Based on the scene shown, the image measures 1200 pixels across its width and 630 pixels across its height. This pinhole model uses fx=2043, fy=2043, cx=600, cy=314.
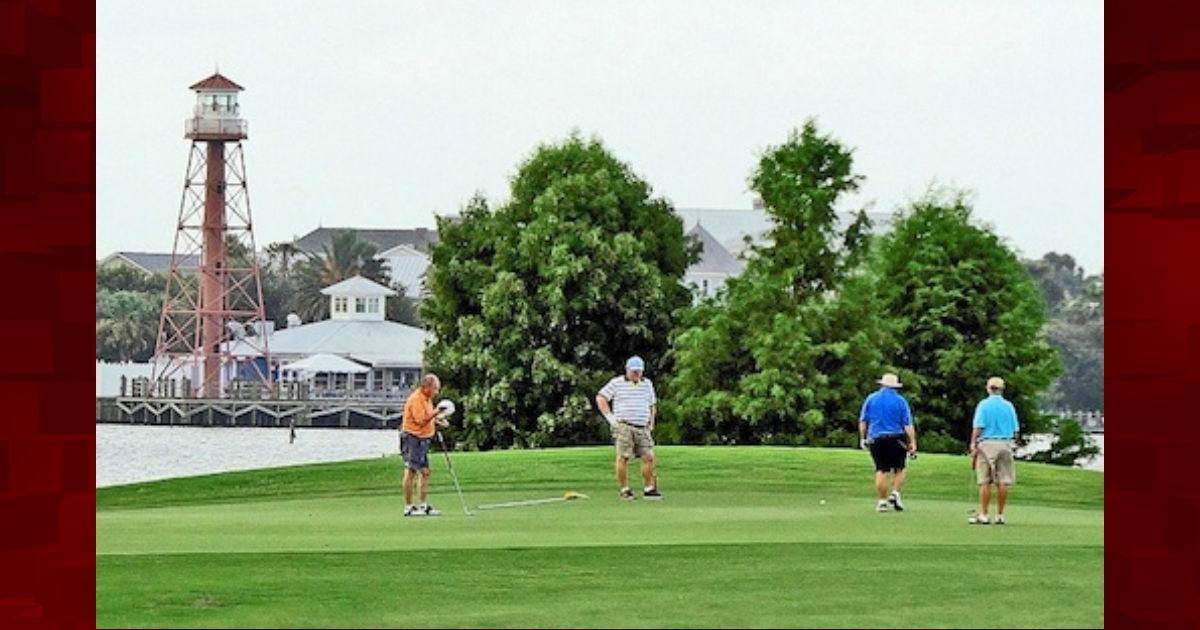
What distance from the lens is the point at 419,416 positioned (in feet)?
73.3

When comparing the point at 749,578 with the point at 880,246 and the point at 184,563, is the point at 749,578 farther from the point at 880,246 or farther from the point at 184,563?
the point at 880,246

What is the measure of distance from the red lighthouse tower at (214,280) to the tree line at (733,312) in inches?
1554

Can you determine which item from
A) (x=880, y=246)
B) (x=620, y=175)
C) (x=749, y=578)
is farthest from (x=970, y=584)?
(x=620, y=175)

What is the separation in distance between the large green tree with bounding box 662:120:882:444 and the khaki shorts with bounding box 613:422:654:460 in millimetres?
24598

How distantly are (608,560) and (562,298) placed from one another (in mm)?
39967

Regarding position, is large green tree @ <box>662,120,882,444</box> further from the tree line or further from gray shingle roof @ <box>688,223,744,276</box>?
gray shingle roof @ <box>688,223,744,276</box>

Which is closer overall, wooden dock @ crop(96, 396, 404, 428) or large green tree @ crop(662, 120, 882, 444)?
large green tree @ crop(662, 120, 882, 444)

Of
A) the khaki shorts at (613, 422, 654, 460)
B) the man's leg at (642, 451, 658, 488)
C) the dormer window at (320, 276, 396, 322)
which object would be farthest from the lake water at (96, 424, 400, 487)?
the khaki shorts at (613, 422, 654, 460)

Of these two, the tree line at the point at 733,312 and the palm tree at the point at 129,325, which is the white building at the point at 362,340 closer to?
the palm tree at the point at 129,325

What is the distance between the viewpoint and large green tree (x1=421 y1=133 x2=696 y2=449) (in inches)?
2228

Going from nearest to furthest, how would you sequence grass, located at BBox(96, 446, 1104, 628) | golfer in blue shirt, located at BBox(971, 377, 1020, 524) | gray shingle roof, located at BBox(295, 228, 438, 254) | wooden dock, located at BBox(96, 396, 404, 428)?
grass, located at BBox(96, 446, 1104, 628) → golfer in blue shirt, located at BBox(971, 377, 1020, 524) → wooden dock, located at BBox(96, 396, 404, 428) → gray shingle roof, located at BBox(295, 228, 438, 254)
